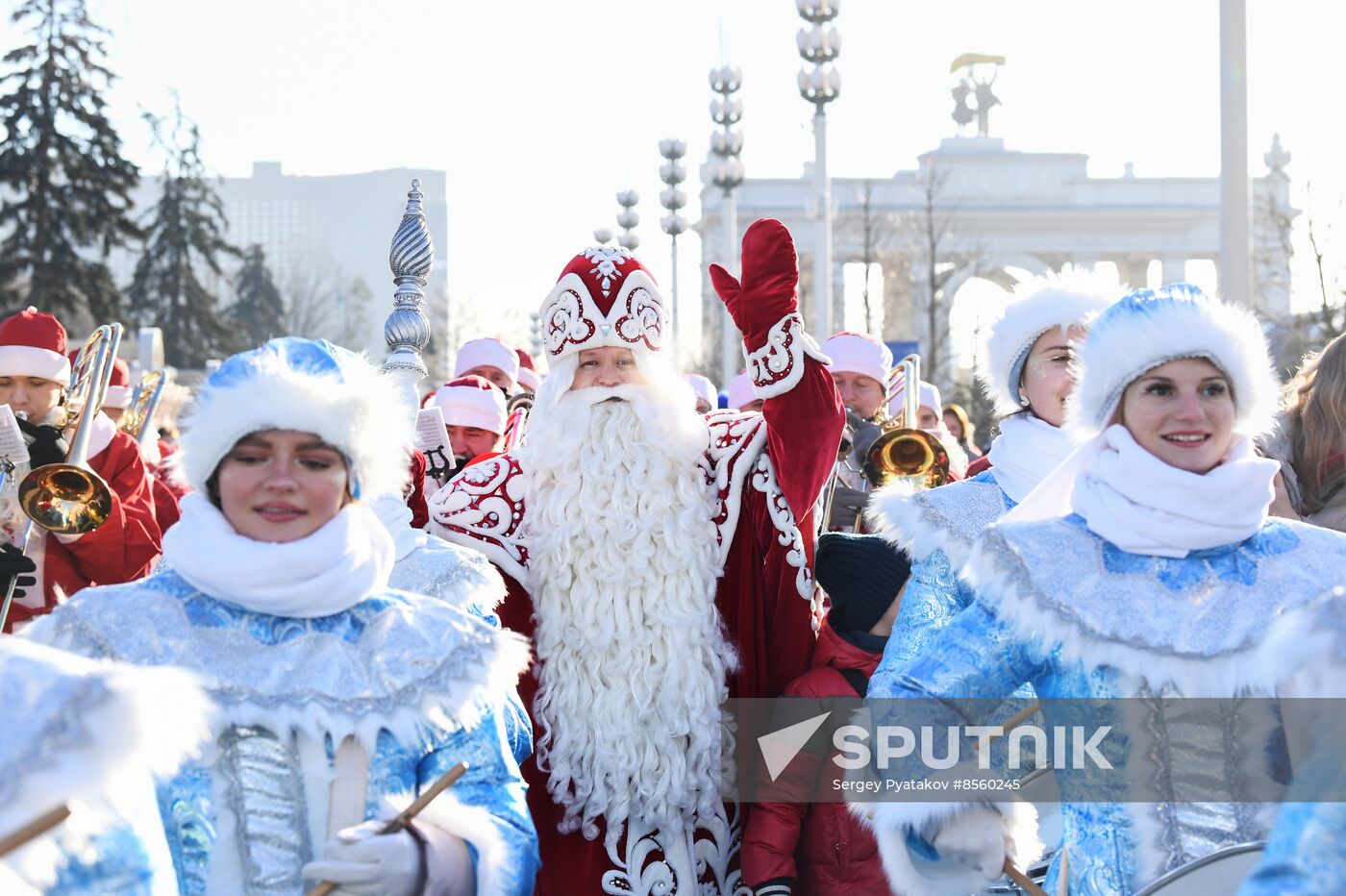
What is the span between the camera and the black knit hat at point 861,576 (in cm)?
445

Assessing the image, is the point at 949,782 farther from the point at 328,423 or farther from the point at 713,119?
the point at 713,119

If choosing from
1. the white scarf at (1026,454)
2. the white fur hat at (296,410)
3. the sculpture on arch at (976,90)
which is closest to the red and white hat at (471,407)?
the white scarf at (1026,454)

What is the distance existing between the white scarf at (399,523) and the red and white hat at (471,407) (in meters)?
3.06

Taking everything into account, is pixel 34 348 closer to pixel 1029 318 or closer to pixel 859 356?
pixel 859 356

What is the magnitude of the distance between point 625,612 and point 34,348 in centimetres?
345

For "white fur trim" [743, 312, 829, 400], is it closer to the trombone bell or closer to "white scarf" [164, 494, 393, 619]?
"white scarf" [164, 494, 393, 619]

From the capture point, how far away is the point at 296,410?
2.98 metres

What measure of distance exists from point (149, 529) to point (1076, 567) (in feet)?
13.8

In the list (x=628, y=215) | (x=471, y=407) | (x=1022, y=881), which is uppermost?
(x=628, y=215)

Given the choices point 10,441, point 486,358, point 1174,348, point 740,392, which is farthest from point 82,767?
point 486,358

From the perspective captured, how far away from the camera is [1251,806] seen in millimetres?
2875

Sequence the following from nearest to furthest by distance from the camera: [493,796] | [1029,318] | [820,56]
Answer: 1. [493,796]
2. [1029,318]
3. [820,56]

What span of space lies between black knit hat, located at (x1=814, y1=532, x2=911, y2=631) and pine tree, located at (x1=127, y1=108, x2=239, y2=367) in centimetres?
3273

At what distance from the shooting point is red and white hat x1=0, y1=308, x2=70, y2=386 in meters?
6.62
